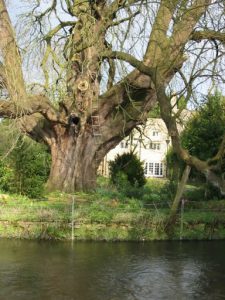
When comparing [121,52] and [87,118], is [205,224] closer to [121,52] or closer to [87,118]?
[121,52]

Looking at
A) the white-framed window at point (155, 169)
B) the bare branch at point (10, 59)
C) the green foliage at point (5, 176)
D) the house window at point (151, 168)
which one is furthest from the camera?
the house window at point (151, 168)

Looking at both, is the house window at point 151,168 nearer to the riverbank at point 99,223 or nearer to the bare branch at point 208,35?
the riverbank at point 99,223

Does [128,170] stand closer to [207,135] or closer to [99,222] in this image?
[207,135]

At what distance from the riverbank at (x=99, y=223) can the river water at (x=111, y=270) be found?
51cm

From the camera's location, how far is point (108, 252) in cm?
1350

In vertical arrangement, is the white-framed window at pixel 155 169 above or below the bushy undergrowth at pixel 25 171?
above

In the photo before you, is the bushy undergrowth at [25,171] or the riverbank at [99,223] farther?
the bushy undergrowth at [25,171]

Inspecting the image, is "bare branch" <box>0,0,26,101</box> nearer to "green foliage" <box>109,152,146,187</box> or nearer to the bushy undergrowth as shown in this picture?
the bushy undergrowth

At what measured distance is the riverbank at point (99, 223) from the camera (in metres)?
14.9

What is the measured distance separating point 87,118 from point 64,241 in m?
7.93

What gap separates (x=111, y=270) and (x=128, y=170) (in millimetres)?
14594

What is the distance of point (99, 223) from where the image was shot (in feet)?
49.9

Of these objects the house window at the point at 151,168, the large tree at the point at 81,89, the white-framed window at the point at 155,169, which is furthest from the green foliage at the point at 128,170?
the house window at the point at 151,168

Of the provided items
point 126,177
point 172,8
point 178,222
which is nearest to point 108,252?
point 178,222
